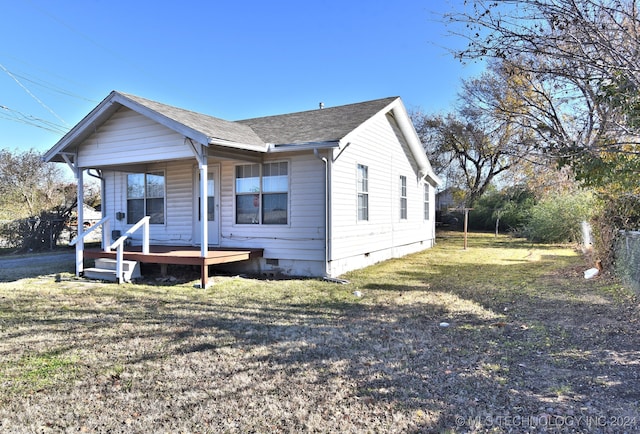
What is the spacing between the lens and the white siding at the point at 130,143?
817 centimetres

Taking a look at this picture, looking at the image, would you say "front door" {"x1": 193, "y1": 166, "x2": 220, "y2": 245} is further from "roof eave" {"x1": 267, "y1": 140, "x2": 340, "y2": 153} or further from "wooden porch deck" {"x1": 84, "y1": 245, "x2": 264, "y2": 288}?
"roof eave" {"x1": 267, "y1": 140, "x2": 340, "y2": 153}

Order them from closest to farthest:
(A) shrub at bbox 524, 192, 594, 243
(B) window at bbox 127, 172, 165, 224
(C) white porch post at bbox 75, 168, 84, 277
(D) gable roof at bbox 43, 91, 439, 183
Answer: (D) gable roof at bbox 43, 91, 439, 183
(C) white porch post at bbox 75, 168, 84, 277
(B) window at bbox 127, 172, 165, 224
(A) shrub at bbox 524, 192, 594, 243

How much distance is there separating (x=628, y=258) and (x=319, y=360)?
249 inches

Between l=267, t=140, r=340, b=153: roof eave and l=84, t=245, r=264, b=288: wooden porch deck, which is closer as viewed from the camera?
l=84, t=245, r=264, b=288: wooden porch deck

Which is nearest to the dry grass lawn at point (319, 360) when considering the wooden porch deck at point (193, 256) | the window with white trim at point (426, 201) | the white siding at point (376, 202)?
the wooden porch deck at point (193, 256)

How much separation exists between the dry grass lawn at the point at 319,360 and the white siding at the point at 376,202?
7.37ft

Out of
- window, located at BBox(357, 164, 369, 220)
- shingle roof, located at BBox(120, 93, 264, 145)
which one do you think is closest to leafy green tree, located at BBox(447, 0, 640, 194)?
shingle roof, located at BBox(120, 93, 264, 145)

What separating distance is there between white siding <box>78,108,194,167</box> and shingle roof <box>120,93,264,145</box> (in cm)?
34

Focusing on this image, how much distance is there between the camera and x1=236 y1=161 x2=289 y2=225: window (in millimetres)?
9289

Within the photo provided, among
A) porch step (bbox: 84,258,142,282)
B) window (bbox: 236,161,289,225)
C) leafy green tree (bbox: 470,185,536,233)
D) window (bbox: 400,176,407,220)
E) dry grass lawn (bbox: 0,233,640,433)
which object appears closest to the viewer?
dry grass lawn (bbox: 0,233,640,433)

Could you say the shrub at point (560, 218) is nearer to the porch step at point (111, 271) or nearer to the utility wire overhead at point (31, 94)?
the porch step at point (111, 271)

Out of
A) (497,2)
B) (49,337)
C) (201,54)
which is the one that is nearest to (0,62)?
(201,54)

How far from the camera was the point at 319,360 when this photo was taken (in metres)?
4.01

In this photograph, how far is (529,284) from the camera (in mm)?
8172
